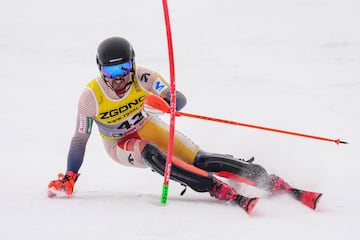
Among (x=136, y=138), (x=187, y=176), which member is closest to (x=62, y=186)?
(x=136, y=138)

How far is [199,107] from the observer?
909cm

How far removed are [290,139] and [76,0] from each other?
1499cm

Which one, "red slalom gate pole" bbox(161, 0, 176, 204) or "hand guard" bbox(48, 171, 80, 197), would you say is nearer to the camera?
"red slalom gate pole" bbox(161, 0, 176, 204)

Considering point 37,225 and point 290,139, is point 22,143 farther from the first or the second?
point 37,225

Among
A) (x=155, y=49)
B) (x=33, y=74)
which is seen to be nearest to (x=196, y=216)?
(x=33, y=74)

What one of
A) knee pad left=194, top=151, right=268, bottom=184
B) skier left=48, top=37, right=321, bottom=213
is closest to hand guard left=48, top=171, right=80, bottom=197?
skier left=48, top=37, right=321, bottom=213

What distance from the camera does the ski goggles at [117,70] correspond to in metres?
3.89

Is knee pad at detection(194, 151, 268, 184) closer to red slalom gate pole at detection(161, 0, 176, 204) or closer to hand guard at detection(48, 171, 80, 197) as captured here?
red slalom gate pole at detection(161, 0, 176, 204)

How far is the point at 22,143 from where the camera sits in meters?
6.76

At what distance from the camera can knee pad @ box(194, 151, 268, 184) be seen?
4.04m

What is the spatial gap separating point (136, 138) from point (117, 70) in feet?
2.29

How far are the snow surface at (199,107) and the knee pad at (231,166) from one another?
0.73 ft

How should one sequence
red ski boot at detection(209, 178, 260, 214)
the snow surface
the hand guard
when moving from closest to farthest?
1. the snow surface
2. red ski boot at detection(209, 178, 260, 214)
3. the hand guard

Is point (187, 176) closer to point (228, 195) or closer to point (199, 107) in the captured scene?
point (228, 195)
